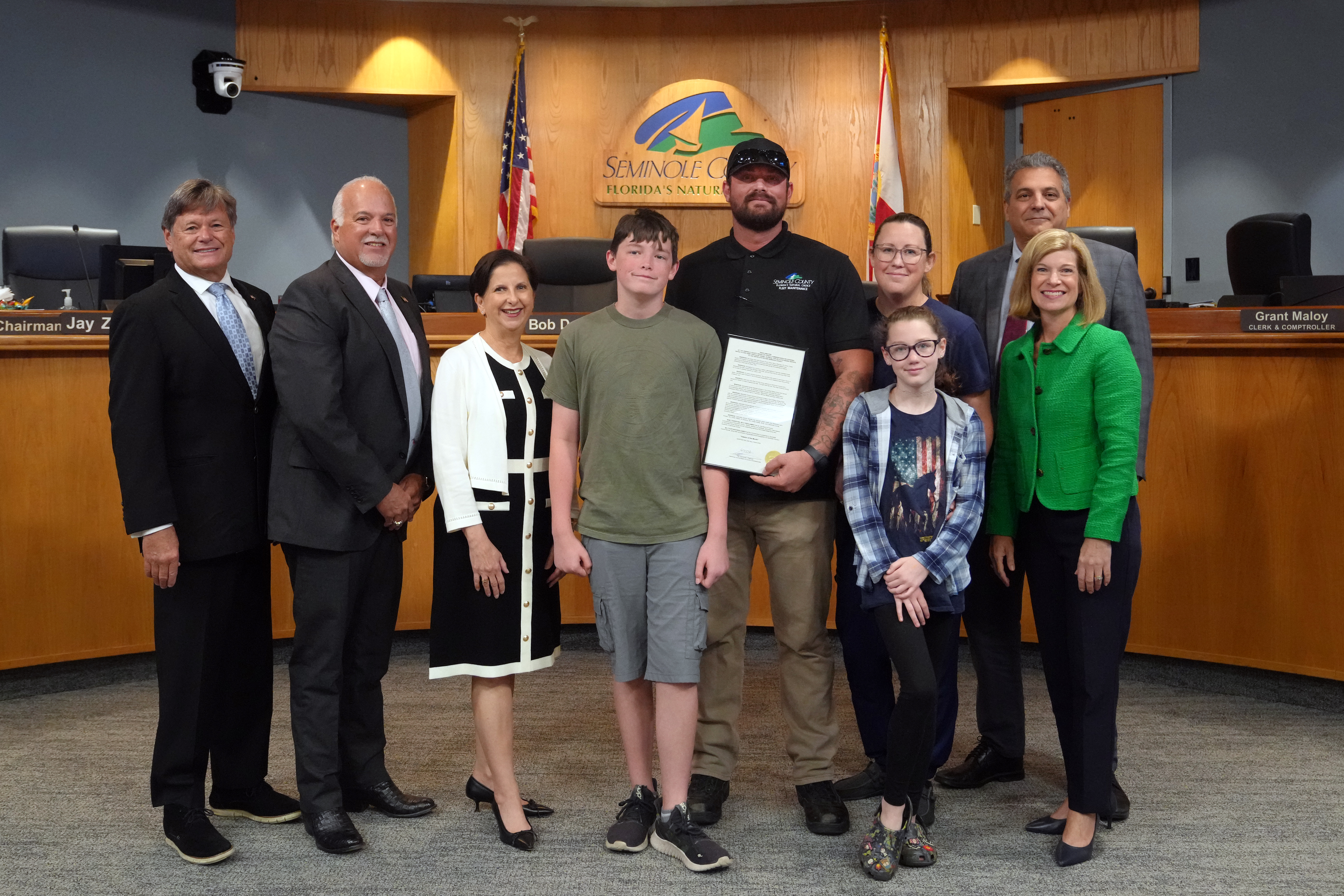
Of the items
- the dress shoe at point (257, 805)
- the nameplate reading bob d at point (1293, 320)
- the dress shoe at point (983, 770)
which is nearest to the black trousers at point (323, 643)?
the dress shoe at point (257, 805)

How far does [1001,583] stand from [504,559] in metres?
1.34

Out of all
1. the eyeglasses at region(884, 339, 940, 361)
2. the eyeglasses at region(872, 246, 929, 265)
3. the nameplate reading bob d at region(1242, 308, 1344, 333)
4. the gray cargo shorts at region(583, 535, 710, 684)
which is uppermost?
the eyeglasses at region(872, 246, 929, 265)

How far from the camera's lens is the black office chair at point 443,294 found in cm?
484

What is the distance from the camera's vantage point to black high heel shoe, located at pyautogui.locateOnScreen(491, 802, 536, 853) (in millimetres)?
2555

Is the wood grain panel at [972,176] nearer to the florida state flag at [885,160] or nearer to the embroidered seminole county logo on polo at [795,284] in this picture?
the florida state flag at [885,160]

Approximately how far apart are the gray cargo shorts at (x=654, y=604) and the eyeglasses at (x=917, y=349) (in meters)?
0.60

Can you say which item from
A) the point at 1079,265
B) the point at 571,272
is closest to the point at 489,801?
the point at 1079,265

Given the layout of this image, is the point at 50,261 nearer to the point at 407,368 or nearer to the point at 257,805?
the point at 407,368

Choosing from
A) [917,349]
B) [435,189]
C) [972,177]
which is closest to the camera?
[917,349]

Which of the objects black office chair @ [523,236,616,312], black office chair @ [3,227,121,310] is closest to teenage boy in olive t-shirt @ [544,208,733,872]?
black office chair @ [523,236,616,312]

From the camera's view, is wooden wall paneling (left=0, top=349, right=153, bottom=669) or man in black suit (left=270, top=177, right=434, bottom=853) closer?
man in black suit (left=270, top=177, right=434, bottom=853)

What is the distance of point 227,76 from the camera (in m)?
7.10

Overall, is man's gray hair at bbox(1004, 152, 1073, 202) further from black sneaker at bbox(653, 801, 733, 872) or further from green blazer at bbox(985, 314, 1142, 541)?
black sneaker at bbox(653, 801, 733, 872)

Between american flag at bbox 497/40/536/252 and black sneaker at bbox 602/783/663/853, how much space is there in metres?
5.12
